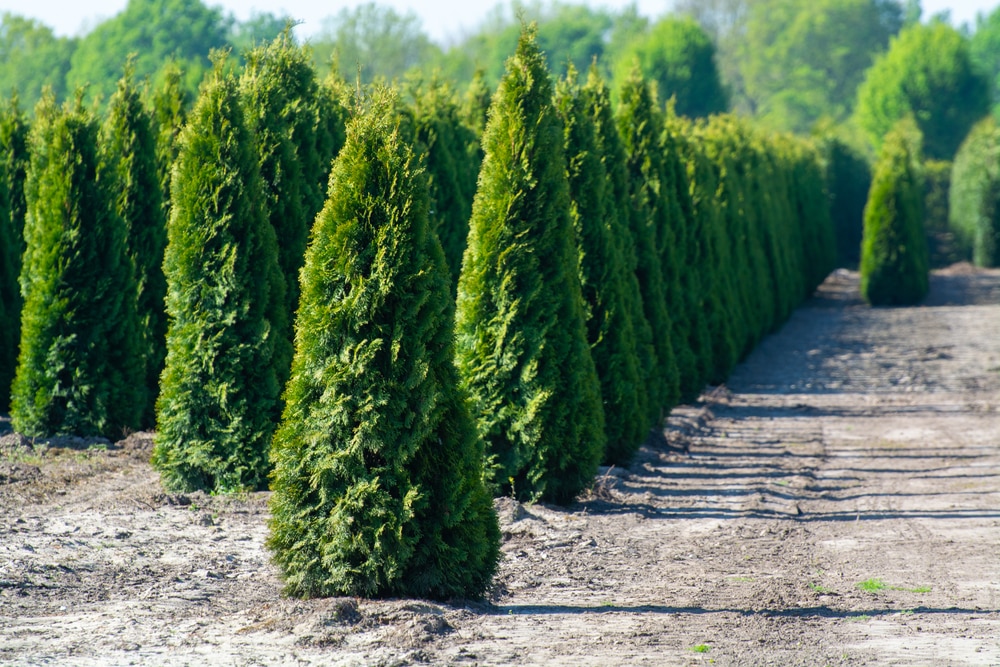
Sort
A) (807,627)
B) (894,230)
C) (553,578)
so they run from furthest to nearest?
(894,230), (553,578), (807,627)

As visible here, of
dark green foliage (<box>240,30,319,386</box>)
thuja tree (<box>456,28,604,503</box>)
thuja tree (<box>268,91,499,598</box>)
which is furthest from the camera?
dark green foliage (<box>240,30,319,386</box>)

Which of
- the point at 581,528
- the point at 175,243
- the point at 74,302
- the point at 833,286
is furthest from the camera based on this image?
the point at 833,286

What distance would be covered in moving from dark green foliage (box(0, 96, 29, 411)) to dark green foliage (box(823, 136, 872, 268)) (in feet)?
110

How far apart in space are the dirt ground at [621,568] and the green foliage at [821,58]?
70.7m

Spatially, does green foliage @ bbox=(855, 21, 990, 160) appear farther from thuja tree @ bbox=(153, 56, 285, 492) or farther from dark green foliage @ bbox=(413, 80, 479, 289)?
thuja tree @ bbox=(153, 56, 285, 492)

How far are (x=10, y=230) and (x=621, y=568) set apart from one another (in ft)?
29.8

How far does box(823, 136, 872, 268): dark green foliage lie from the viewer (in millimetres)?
42531

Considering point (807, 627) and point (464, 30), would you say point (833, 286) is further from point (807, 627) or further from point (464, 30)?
point (464, 30)

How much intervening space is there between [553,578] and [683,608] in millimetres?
1001

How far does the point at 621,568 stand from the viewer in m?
7.32

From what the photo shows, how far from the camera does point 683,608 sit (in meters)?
6.28

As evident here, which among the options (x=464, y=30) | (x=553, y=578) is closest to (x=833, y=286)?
Answer: (x=553, y=578)

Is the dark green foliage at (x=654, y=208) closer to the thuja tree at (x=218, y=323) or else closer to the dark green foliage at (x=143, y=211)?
the thuja tree at (x=218, y=323)

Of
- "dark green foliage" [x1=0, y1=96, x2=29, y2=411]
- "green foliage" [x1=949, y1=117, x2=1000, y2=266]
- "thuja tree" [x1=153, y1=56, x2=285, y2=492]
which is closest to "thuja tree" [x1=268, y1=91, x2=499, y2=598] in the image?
"thuja tree" [x1=153, y1=56, x2=285, y2=492]
